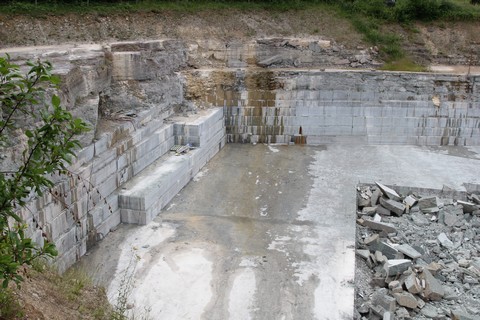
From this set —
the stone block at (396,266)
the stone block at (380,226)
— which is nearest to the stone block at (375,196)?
the stone block at (380,226)

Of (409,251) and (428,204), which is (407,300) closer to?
(409,251)

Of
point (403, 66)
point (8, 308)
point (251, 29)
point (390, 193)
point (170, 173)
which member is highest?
point (251, 29)

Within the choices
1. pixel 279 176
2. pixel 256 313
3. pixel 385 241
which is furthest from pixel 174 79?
pixel 256 313

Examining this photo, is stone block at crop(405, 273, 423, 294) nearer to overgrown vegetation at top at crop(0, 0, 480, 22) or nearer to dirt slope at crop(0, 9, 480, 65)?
dirt slope at crop(0, 9, 480, 65)

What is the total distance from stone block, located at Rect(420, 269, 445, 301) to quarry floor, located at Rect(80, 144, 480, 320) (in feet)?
3.91

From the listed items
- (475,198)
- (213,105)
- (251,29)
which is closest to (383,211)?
(475,198)

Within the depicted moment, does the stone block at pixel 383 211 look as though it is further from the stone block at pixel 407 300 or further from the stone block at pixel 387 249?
the stone block at pixel 407 300

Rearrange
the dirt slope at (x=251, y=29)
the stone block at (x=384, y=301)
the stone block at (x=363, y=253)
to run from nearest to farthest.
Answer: the stone block at (x=384, y=301) < the stone block at (x=363, y=253) < the dirt slope at (x=251, y=29)

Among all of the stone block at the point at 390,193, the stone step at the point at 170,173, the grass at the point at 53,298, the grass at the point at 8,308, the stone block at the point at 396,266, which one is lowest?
the stone block at the point at 396,266

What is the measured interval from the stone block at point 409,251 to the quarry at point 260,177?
0.09m

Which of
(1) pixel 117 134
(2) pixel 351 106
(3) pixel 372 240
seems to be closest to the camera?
(3) pixel 372 240

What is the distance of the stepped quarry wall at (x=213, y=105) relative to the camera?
954 centimetres

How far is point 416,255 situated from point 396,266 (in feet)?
2.93

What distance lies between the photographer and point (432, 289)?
24.6 feet
